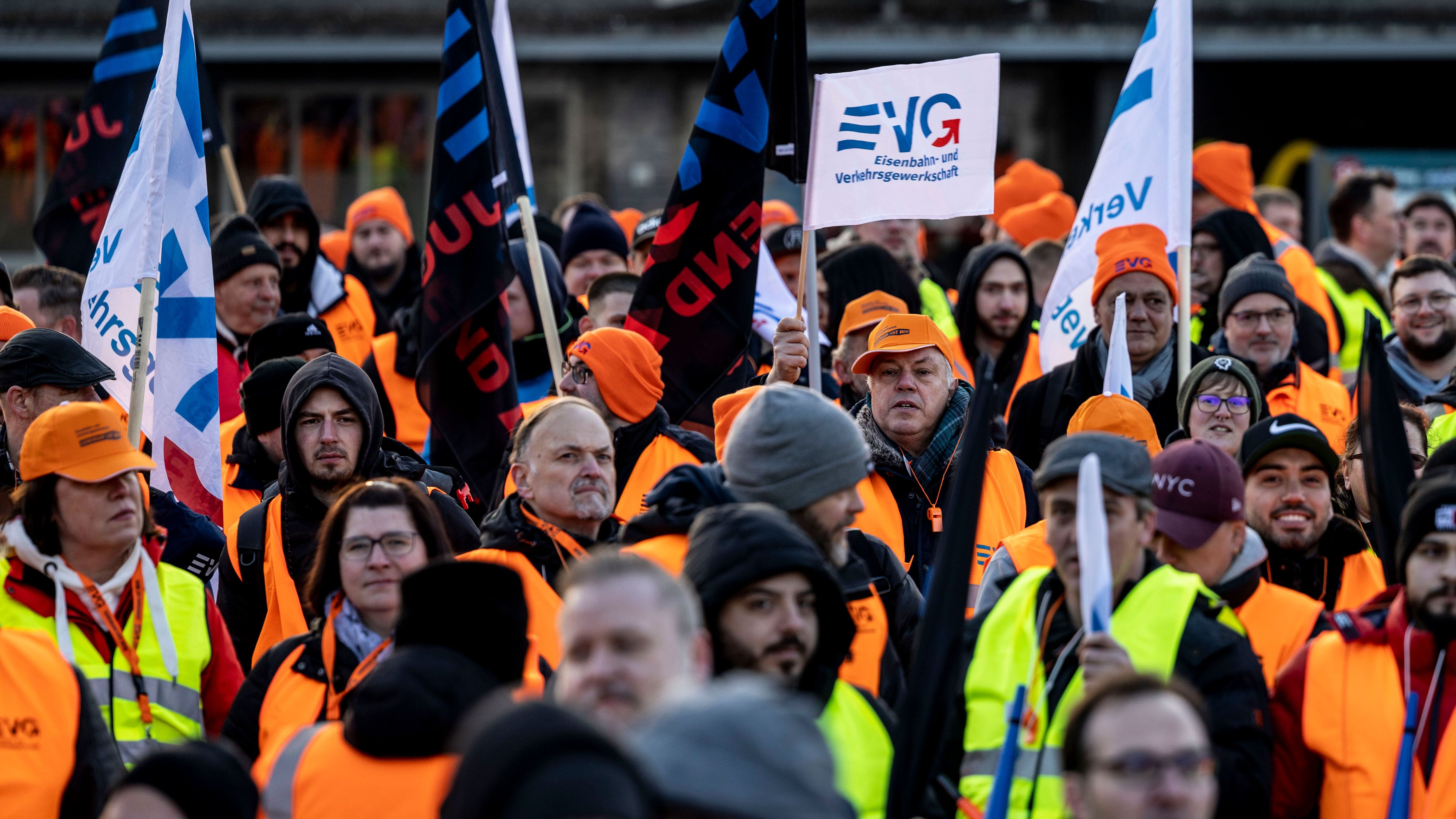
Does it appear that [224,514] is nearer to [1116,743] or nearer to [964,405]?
[964,405]

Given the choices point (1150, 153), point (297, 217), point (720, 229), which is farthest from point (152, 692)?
point (297, 217)

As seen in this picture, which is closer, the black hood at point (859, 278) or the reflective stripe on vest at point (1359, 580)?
the reflective stripe on vest at point (1359, 580)

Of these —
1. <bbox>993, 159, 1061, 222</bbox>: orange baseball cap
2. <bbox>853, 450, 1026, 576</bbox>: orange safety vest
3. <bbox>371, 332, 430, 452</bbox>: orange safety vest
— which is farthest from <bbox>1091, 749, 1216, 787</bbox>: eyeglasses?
<bbox>993, 159, 1061, 222</bbox>: orange baseball cap

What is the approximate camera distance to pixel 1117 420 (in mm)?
5719

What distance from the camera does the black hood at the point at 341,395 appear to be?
550 centimetres

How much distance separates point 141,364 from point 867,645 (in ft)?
9.05

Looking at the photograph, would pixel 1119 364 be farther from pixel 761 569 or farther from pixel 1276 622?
pixel 761 569

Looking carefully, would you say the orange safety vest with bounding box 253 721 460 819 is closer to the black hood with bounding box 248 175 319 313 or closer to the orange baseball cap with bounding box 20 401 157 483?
the orange baseball cap with bounding box 20 401 157 483

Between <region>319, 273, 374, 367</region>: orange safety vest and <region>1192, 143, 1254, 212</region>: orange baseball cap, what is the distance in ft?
15.2

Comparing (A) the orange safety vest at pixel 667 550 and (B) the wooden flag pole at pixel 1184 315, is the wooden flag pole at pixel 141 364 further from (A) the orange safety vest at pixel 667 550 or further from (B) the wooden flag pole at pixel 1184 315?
(B) the wooden flag pole at pixel 1184 315

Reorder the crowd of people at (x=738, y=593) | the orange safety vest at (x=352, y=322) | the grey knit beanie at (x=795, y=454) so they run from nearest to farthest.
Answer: the crowd of people at (x=738, y=593) → the grey knit beanie at (x=795, y=454) → the orange safety vest at (x=352, y=322)

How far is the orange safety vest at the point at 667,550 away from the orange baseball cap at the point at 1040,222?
6.69 meters

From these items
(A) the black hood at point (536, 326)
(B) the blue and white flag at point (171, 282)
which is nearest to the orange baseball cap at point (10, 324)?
(B) the blue and white flag at point (171, 282)

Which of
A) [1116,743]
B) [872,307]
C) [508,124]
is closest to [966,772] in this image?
[1116,743]
